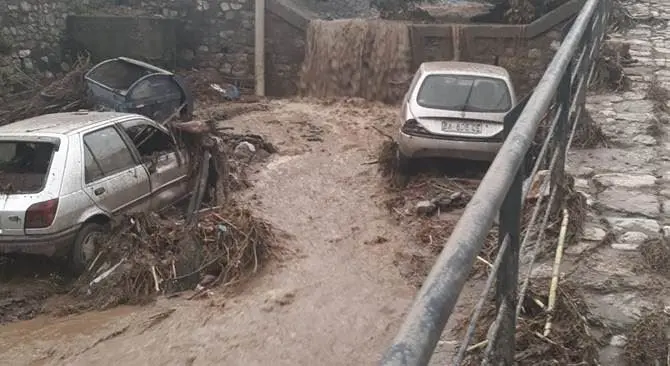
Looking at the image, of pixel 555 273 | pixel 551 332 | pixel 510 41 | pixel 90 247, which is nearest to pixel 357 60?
pixel 510 41

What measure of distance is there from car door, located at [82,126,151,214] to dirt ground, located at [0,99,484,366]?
1.06 m

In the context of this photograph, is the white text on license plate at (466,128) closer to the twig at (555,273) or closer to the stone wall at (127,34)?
the twig at (555,273)

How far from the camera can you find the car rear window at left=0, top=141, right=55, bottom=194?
8422 millimetres

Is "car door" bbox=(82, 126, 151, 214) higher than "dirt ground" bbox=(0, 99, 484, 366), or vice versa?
"car door" bbox=(82, 126, 151, 214)

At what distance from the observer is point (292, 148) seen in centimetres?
1481

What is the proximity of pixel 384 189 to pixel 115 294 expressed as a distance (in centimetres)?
469

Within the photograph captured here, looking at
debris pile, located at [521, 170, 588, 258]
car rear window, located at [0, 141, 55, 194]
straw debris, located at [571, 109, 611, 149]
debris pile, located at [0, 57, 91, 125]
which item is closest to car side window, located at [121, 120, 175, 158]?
car rear window, located at [0, 141, 55, 194]

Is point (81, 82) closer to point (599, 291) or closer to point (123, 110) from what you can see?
point (123, 110)

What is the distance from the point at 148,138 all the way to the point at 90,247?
2049 millimetres

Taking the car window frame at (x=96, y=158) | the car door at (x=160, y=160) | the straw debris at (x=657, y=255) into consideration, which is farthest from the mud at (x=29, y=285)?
the straw debris at (x=657, y=255)

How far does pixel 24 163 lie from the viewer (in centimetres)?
868

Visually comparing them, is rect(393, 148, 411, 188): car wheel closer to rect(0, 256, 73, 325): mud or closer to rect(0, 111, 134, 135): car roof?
rect(0, 111, 134, 135): car roof

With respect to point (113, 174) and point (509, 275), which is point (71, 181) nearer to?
point (113, 174)

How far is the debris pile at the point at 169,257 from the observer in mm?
8448
